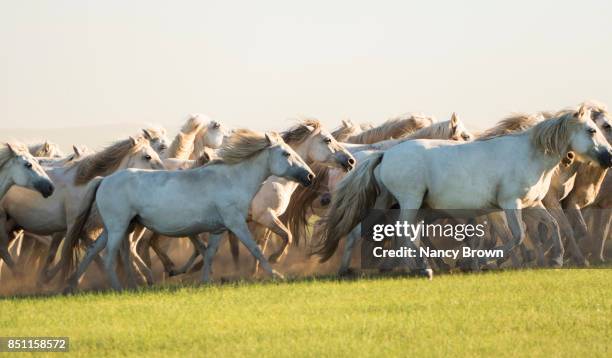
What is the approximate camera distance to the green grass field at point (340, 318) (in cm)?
903

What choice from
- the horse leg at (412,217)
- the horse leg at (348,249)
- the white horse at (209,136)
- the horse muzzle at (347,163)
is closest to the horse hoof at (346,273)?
the horse leg at (348,249)

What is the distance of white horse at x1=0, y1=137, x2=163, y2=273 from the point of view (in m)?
14.4

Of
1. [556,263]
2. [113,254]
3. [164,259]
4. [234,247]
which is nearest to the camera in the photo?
[113,254]

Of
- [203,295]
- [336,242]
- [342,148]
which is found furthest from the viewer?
[342,148]

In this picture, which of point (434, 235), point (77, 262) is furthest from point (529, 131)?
point (77, 262)

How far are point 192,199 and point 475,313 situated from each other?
3772mm

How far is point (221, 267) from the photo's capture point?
15930 mm

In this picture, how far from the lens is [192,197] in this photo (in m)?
13.0

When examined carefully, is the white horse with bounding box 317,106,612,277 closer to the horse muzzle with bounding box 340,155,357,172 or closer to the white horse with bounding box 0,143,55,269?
the horse muzzle with bounding box 340,155,357,172

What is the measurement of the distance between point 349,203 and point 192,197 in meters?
1.93

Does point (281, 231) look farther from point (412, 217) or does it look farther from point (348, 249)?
point (412, 217)

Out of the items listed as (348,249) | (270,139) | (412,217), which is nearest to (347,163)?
(348,249)

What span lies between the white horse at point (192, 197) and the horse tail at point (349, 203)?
2.93ft

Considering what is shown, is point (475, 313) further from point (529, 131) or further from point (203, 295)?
point (529, 131)
